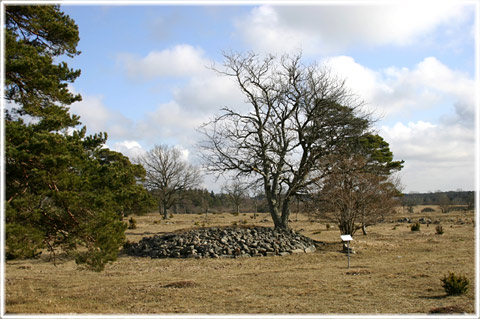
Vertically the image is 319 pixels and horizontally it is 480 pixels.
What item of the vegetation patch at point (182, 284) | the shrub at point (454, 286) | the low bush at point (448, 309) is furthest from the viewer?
the vegetation patch at point (182, 284)

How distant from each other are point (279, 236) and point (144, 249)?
7.02m

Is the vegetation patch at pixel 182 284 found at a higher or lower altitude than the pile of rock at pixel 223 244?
higher

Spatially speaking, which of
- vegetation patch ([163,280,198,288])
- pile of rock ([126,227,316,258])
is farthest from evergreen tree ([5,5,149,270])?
pile of rock ([126,227,316,258])

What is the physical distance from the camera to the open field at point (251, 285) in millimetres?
7988

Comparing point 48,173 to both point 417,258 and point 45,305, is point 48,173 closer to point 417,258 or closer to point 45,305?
point 45,305

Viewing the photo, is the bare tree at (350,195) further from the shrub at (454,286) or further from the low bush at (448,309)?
the low bush at (448,309)

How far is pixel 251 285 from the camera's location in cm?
1060

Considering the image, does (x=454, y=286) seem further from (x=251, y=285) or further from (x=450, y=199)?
(x=450, y=199)

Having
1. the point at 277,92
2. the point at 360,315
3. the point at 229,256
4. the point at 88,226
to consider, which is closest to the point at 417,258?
the point at 229,256

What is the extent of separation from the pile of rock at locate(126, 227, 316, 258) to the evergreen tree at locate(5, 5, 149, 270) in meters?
8.63

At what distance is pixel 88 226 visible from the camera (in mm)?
7832

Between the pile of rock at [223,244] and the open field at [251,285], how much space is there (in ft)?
2.95

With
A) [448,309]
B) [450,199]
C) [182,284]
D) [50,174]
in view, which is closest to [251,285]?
[182,284]

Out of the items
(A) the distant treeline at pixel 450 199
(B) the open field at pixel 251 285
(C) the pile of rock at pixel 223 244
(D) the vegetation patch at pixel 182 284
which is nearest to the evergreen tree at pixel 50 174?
(B) the open field at pixel 251 285
